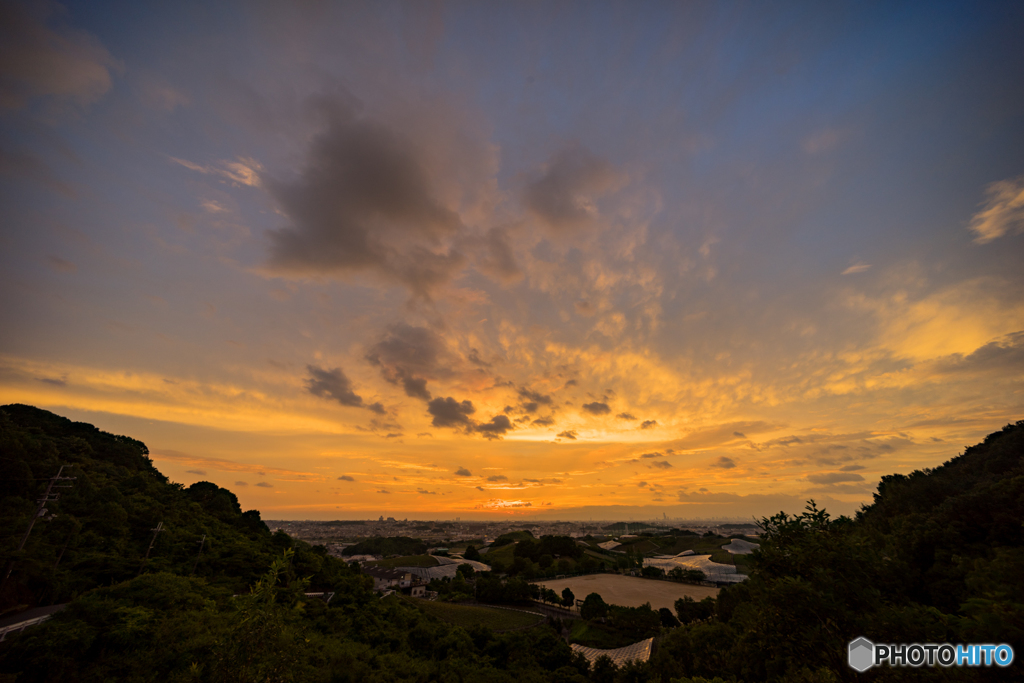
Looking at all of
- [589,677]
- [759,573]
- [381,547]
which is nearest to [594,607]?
[589,677]

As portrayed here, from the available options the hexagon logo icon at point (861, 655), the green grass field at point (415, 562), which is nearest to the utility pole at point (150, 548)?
the hexagon logo icon at point (861, 655)

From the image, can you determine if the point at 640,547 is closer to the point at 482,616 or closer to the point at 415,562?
the point at 415,562

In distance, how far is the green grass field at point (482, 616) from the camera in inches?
2105

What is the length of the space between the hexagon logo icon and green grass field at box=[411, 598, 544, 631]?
50.9 meters

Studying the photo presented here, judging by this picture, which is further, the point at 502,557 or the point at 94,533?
the point at 502,557

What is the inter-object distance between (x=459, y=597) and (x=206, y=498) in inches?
1844

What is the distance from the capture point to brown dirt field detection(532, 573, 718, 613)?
7368 cm

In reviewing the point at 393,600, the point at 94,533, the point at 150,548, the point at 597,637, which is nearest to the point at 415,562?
the point at 597,637

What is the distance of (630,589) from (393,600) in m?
69.4

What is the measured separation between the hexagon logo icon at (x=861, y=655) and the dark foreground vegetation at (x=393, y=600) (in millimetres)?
253

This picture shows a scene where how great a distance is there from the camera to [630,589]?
8606 cm

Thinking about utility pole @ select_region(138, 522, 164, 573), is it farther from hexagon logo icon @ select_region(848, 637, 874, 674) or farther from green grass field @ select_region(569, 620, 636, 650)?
green grass field @ select_region(569, 620, 636, 650)

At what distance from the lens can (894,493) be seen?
37625 mm

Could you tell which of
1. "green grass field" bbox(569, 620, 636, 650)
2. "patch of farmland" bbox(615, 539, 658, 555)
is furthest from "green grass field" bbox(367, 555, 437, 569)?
"patch of farmland" bbox(615, 539, 658, 555)
